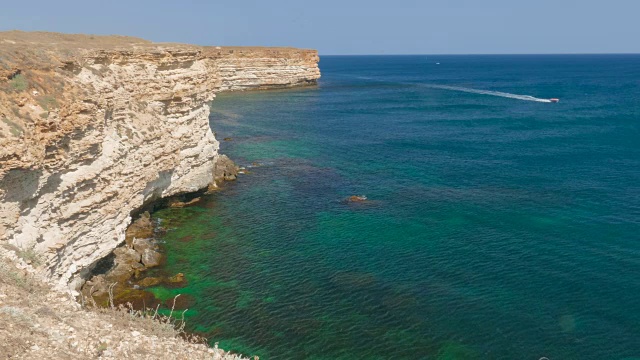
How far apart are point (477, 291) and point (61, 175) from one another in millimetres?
23894

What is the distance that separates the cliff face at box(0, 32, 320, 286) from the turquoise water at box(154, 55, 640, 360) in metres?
5.35

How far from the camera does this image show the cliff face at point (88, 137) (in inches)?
837

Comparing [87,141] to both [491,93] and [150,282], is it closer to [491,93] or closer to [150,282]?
[150,282]

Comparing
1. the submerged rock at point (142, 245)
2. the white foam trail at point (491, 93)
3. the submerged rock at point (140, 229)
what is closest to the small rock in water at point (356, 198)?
the submerged rock at point (140, 229)

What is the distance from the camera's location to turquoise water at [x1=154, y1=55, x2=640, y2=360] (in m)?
24.6

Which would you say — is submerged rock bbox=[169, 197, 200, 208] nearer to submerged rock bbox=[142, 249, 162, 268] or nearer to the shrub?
submerged rock bbox=[142, 249, 162, 268]

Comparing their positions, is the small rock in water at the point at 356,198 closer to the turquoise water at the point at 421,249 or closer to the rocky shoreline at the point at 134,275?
the turquoise water at the point at 421,249

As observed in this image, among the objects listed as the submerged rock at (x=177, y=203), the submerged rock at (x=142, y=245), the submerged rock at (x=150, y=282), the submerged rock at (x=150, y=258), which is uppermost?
the submerged rock at (x=177, y=203)

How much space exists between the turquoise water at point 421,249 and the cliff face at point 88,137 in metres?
5.35

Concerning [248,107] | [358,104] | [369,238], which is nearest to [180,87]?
[369,238]

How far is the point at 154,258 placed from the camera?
31.7 metres

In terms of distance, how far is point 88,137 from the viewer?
81.7ft

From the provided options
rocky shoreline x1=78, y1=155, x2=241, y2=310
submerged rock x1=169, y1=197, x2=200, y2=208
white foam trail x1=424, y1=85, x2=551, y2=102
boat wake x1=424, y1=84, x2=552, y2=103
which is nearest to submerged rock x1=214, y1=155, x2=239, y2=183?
submerged rock x1=169, y1=197, x2=200, y2=208

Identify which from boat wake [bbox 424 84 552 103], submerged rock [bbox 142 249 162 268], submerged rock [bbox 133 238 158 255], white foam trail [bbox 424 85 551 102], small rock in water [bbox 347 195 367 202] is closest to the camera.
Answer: submerged rock [bbox 142 249 162 268]
